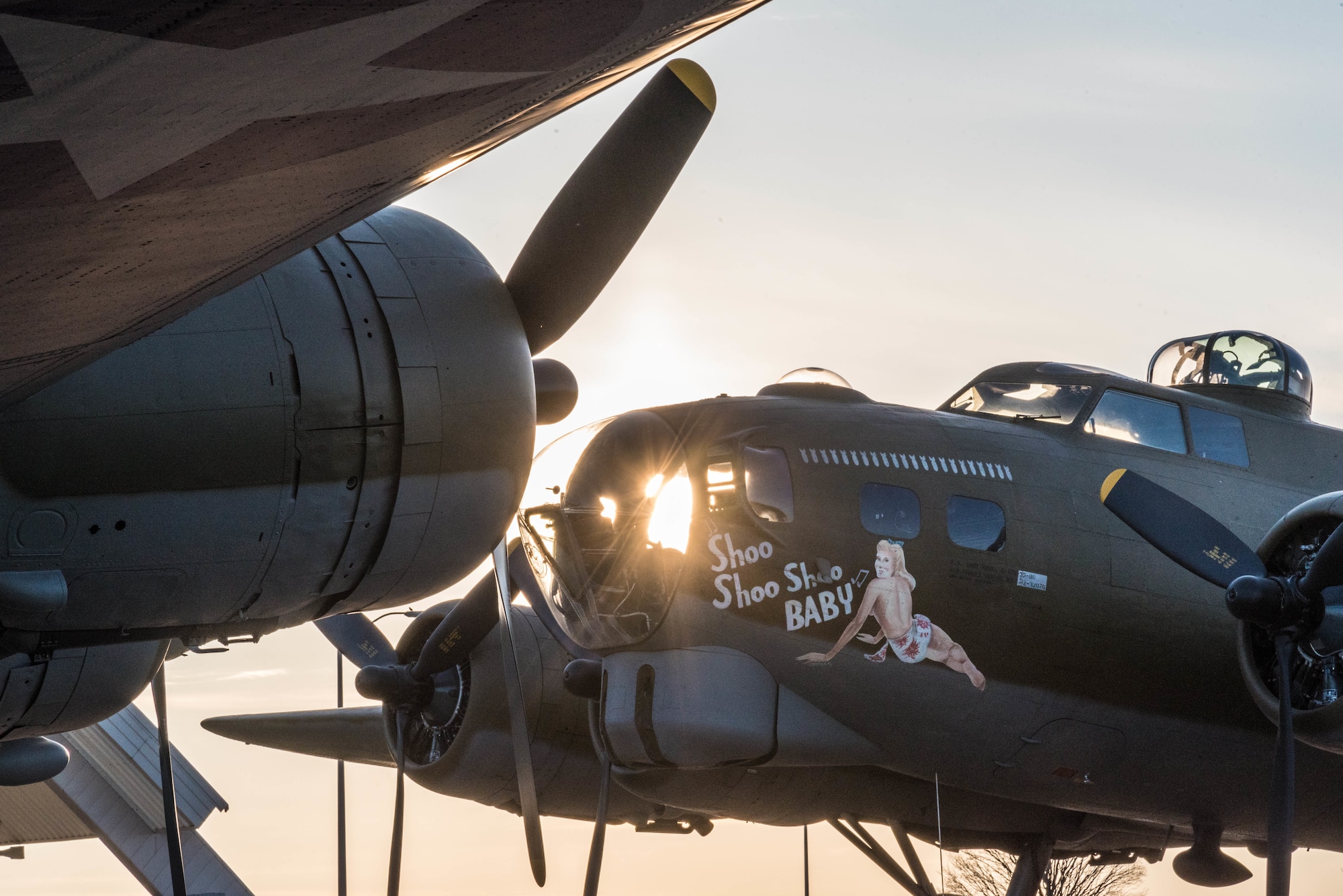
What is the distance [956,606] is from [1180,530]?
1.78 metres

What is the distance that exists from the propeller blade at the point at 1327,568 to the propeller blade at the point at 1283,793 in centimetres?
39

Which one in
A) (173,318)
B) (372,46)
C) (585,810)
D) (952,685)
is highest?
(372,46)

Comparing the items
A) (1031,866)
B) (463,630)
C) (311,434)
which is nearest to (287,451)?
(311,434)

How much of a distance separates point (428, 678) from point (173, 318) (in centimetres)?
1081

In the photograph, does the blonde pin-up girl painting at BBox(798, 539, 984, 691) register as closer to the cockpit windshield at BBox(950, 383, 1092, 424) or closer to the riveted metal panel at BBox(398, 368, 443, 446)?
the cockpit windshield at BBox(950, 383, 1092, 424)

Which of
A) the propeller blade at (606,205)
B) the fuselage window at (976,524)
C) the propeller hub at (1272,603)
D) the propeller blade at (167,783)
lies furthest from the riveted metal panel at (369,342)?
the propeller hub at (1272,603)

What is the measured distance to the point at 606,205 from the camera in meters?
6.66

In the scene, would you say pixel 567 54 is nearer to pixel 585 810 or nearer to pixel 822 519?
pixel 822 519

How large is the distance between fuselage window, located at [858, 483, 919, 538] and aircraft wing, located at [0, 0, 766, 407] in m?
7.22

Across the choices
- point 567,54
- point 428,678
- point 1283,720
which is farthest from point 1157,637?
point 567,54

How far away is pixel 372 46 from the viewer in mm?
2752

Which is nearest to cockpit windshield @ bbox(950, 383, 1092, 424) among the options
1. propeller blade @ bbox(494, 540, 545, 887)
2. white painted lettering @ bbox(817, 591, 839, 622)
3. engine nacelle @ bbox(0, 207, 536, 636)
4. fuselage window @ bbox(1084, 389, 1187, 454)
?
fuselage window @ bbox(1084, 389, 1187, 454)

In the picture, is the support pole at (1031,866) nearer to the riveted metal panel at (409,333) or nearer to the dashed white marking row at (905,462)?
the dashed white marking row at (905,462)

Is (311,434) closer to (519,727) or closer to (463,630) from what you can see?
(519,727)
